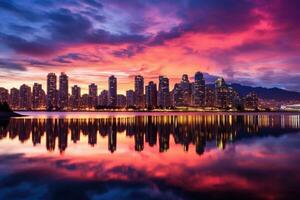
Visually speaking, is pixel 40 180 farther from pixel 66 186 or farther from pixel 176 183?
pixel 176 183

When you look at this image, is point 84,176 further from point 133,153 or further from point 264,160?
point 264,160

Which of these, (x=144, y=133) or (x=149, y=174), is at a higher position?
(x=149, y=174)

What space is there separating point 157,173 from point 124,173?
1697 mm

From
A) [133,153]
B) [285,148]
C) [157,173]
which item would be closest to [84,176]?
[157,173]

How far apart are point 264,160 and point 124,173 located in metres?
9.79

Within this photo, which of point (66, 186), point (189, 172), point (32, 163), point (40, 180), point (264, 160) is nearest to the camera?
point (66, 186)

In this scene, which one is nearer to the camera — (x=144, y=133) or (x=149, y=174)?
(x=149, y=174)

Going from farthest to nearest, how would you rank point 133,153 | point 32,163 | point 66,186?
point 133,153 < point 32,163 < point 66,186

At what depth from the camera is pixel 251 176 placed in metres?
17.0

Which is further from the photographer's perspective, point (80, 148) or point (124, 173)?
point (80, 148)

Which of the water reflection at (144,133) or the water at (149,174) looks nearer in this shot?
the water at (149,174)

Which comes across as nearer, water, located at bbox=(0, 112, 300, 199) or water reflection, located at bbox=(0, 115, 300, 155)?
water, located at bbox=(0, 112, 300, 199)

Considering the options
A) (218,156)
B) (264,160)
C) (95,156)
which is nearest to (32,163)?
(95,156)

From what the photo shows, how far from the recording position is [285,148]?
29.2 metres
